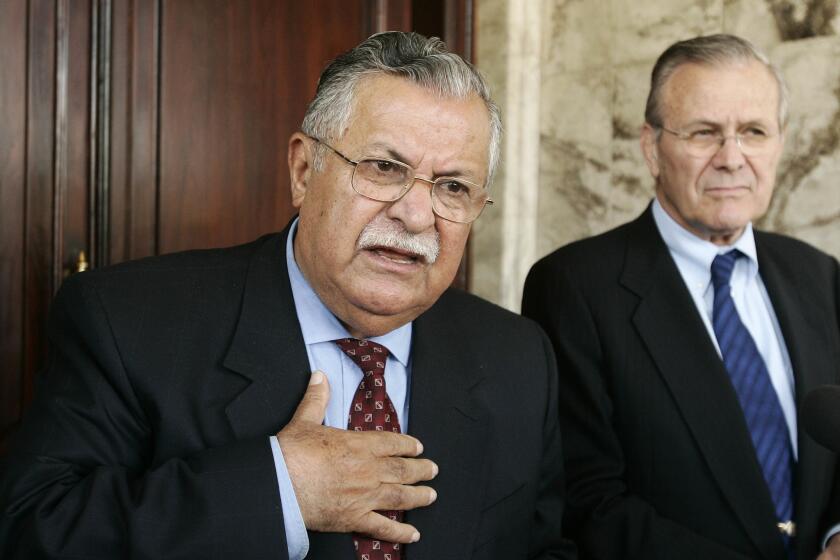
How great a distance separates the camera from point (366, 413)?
6.09 ft

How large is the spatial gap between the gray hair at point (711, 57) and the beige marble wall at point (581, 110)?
3.19 ft

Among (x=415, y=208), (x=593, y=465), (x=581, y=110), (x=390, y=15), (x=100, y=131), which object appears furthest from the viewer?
(x=581, y=110)

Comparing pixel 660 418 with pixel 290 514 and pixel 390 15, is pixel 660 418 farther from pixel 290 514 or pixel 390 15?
pixel 390 15

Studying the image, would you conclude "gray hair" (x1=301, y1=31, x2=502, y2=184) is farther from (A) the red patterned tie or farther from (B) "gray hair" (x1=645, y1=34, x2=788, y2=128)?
(B) "gray hair" (x1=645, y1=34, x2=788, y2=128)

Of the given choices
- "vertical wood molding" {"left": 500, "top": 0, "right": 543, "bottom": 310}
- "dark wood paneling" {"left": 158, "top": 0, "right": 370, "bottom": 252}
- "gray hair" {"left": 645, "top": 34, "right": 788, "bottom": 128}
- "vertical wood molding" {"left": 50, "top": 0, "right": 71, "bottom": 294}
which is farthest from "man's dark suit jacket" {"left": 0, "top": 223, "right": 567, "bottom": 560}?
"vertical wood molding" {"left": 500, "top": 0, "right": 543, "bottom": 310}

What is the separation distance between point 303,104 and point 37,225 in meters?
1.08

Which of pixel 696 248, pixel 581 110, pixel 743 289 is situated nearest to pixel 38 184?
pixel 696 248

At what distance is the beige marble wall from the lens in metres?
3.55

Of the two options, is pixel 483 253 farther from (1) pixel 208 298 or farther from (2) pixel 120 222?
(1) pixel 208 298

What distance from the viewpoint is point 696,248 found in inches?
101

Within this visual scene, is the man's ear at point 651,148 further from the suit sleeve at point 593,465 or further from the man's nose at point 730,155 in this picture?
the suit sleeve at point 593,465

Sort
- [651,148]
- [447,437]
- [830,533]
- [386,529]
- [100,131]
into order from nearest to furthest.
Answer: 1. [386,529]
2. [447,437]
3. [830,533]
4. [651,148]
5. [100,131]

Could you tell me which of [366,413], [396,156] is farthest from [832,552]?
[396,156]

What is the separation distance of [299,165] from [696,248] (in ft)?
3.80
